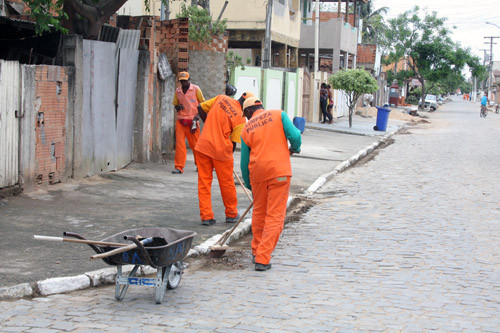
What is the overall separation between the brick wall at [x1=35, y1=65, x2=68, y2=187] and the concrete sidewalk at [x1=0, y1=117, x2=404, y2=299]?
0.29 metres

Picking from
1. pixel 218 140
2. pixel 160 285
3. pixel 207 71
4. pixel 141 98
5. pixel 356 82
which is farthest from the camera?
pixel 356 82

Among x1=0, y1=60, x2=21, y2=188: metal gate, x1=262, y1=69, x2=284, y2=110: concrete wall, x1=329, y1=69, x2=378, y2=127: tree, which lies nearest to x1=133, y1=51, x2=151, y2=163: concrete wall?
x1=0, y1=60, x2=21, y2=188: metal gate

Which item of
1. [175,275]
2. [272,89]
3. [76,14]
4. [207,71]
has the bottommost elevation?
[175,275]

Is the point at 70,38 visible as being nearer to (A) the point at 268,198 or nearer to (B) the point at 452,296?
(A) the point at 268,198

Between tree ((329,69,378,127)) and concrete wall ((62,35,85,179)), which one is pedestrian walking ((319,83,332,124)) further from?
concrete wall ((62,35,85,179))

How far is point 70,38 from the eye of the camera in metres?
11.1

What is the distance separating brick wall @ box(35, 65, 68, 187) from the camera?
405 inches

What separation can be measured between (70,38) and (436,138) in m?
20.4

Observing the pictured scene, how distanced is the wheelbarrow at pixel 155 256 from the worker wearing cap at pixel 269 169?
1.16m

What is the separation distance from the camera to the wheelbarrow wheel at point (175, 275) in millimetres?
6219

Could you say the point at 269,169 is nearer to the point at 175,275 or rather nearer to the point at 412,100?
the point at 175,275

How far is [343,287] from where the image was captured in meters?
6.49

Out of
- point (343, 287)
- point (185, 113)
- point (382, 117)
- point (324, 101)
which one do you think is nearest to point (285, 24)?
point (324, 101)

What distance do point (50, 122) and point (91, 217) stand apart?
7.20ft
